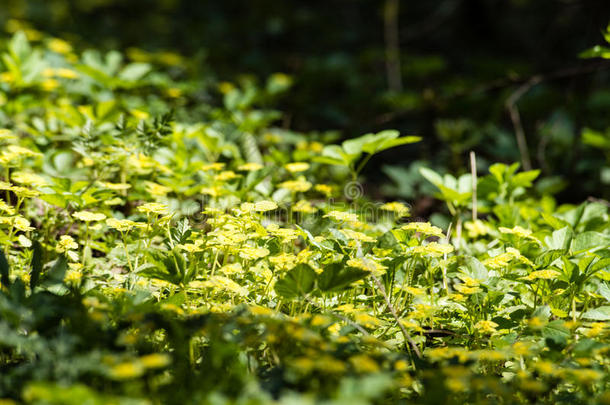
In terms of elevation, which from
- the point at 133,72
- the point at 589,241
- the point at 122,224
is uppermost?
the point at 133,72

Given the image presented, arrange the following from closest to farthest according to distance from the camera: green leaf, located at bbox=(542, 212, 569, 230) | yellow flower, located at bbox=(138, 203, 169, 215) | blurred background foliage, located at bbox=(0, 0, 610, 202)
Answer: yellow flower, located at bbox=(138, 203, 169, 215) < green leaf, located at bbox=(542, 212, 569, 230) < blurred background foliage, located at bbox=(0, 0, 610, 202)

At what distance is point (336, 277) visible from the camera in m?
1.32

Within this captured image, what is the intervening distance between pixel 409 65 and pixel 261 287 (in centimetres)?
388

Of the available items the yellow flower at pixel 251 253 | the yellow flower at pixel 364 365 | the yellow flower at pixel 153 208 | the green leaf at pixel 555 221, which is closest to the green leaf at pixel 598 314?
the green leaf at pixel 555 221

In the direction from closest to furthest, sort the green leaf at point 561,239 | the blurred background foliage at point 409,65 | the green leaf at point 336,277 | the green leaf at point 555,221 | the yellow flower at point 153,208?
1. the green leaf at point 336,277
2. the yellow flower at point 153,208
3. the green leaf at point 561,239
4. the green leaf at point 555,221
5. the blurred background foliage at point 409,65

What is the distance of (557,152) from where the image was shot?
368cm

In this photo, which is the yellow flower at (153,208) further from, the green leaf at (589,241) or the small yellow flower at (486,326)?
the green leaf at (589,241)

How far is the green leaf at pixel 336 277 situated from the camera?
131 cm

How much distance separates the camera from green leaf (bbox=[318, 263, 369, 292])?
131 cm

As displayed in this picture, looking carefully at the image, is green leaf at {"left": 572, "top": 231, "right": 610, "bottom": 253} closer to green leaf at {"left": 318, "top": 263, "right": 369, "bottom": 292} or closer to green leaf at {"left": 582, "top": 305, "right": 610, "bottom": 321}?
green leaf at {"left": 582, "top": 305, "right": 610, "bottom": 321}

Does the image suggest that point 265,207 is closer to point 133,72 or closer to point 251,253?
point 251,253

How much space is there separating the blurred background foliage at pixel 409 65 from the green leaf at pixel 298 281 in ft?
6.18

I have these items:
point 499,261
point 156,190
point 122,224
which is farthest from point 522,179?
point 122,224

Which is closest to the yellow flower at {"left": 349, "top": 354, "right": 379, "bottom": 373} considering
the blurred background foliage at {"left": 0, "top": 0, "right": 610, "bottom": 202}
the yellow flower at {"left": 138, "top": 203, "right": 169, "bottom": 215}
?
the yellow flower at {"left": 138, "top": 203, "right": 169, "bottom": 215}
